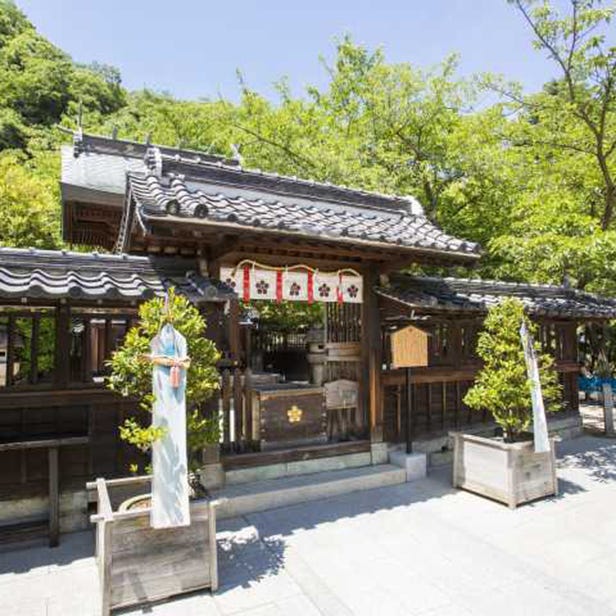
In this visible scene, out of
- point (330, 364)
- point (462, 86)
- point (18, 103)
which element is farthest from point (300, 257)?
point (18, 103)

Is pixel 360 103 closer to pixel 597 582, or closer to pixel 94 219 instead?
pixel 94 219

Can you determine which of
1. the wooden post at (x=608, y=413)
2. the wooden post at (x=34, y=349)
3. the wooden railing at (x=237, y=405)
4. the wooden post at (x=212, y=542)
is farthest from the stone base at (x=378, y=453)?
the wooden post at (x=608, y=413)

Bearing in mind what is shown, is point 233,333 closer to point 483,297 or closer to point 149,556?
point 149,556

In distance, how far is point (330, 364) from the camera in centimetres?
749

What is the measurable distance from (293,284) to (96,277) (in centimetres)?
284

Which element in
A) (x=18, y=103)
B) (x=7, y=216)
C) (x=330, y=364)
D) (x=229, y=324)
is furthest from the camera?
(x=18, y=103)

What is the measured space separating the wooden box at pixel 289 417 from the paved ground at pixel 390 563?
3.75 ft

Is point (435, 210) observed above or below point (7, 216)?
above

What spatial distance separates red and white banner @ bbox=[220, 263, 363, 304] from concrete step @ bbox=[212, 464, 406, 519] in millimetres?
2825

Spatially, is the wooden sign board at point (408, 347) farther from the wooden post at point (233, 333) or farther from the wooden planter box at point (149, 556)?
the wooden planter box at point (149, 556)

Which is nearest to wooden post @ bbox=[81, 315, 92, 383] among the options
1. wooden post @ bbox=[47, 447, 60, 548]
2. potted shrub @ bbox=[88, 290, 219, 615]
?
wooden post @ bbox=[47, 447, 60, 548]

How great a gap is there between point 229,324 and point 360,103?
15704 mm

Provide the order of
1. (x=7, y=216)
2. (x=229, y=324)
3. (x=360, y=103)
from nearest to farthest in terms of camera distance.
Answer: (x=229, y=324), (x=7, y=216), (x=360, y=103)

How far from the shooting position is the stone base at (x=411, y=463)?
7.11m
